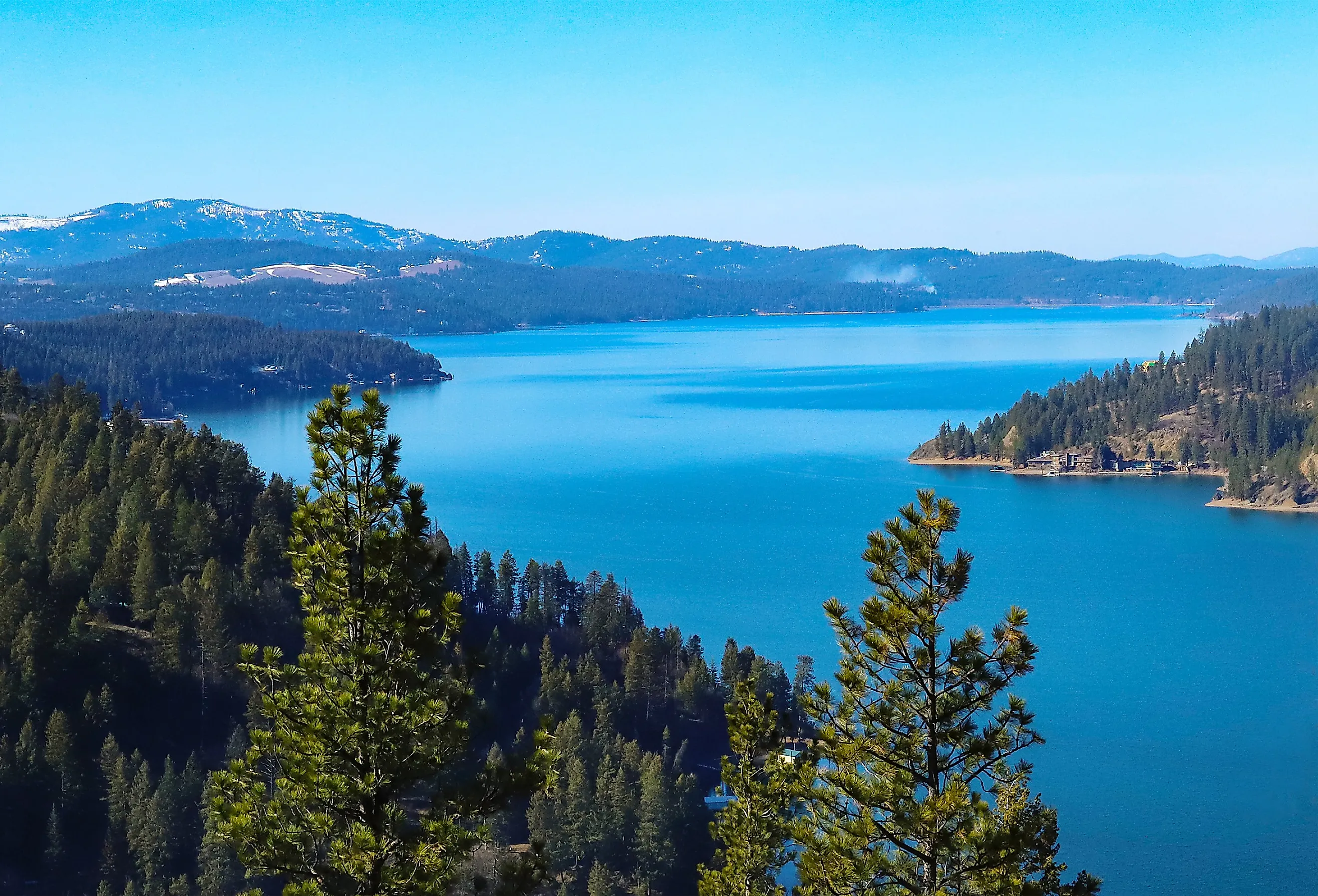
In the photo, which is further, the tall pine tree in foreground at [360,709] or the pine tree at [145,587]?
the pine tree at [145,587]

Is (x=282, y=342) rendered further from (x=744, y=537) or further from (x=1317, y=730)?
(x=1317, y=730)

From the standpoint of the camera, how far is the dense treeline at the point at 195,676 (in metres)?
31.9

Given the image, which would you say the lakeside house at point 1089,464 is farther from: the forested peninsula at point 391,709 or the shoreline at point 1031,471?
the forested peninsula at point 391,709

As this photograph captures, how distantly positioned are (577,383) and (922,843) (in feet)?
517

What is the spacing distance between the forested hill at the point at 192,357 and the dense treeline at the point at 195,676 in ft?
296

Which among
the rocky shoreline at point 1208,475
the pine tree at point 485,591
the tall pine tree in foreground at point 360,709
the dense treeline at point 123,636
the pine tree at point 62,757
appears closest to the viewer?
the tall pine tree in foreground at point 360,709

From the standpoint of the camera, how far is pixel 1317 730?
43219 millimetres

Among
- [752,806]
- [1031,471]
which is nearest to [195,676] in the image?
[752,806]

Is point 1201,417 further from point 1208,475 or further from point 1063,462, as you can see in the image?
point 1063,462

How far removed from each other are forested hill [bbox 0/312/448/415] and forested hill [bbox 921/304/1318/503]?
285 ft

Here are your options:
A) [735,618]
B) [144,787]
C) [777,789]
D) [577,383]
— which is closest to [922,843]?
[777,789]

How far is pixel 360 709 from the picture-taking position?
34.5 ft

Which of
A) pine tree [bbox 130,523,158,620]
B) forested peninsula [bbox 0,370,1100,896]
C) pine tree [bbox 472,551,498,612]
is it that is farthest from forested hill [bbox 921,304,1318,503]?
pine tree [bbox 130,523,158,620]

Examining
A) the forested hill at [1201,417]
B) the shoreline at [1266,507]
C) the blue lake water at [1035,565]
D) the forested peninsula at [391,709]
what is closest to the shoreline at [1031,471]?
the forested hill at [1201,417]
